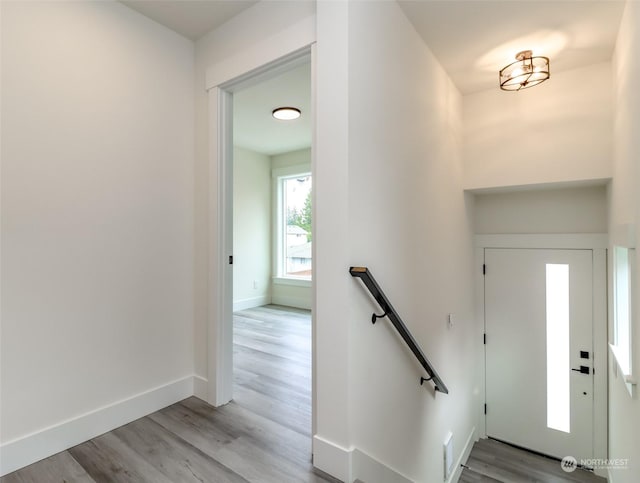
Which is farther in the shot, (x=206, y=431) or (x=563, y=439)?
(x=563, y=439)

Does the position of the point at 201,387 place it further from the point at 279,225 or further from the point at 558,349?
the point at 279,225

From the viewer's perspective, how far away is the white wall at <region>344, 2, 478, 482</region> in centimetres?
167

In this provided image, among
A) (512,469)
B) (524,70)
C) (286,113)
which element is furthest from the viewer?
(286,113)

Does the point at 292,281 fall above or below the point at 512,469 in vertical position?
above

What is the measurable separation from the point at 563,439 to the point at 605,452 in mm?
342

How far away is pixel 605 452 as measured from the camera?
3285mm

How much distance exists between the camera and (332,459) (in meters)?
1.60

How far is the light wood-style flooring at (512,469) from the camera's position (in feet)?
10.6

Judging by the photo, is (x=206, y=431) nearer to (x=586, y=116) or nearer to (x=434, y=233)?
(x=434, y=233)

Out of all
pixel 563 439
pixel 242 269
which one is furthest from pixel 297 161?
pixel 563 439

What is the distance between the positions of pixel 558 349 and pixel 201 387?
11.9 feet

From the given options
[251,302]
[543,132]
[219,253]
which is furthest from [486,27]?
[251,302]

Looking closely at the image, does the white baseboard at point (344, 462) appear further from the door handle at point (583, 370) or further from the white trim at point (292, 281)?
the white trim at point (292, 281)

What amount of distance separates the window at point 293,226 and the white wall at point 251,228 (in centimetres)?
22
